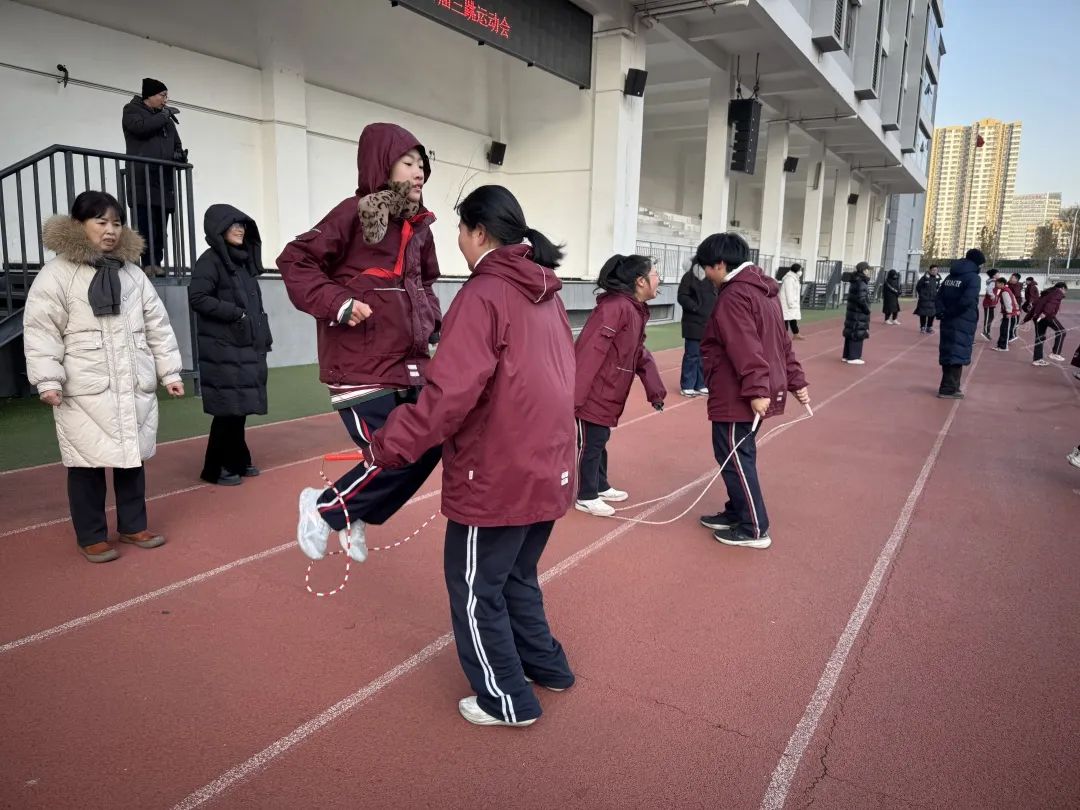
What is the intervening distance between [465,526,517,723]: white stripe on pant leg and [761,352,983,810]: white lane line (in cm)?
89

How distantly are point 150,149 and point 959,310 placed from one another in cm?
1039

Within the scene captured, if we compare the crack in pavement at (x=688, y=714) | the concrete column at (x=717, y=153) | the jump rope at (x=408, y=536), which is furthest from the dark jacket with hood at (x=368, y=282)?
the concrete column at (x=717, y=153)

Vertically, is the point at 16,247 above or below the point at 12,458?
above

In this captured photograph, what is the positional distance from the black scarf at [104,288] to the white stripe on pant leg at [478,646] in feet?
8.28

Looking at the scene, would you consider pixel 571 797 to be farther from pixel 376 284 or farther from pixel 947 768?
pixel 376 284

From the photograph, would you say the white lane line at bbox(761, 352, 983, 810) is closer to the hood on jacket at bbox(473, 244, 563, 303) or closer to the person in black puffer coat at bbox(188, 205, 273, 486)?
the hood on jacket at bbox(473, 244, 563, 303)

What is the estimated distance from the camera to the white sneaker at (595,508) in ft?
16.6

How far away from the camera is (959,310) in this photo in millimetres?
10039

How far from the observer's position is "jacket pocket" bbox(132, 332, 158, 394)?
12.8ft

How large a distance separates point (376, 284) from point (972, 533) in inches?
171

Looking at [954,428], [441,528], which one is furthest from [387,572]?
[954,428]

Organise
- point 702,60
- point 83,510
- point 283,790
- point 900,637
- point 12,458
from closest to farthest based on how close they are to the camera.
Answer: point 283,790, point 900,637, point 83,510, point 12,458, point 702,60

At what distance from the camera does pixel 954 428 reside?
8.67m

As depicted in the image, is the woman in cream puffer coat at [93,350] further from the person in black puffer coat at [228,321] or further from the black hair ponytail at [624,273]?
the black hair ponytail at [624,273]
